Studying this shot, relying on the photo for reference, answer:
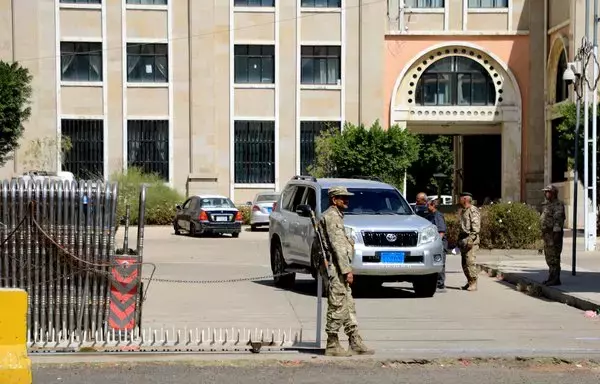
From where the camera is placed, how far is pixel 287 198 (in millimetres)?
19516

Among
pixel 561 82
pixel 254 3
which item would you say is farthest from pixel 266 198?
pixel 561 82

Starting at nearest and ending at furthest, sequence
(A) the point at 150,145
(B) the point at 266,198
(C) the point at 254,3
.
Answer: (B) the point at 266,198 → (A) the point at 150,145 → (C) the point at 254,3

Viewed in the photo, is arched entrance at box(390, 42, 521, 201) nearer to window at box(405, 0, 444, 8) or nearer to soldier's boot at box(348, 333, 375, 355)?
window at box(405, 0, 444, 8)

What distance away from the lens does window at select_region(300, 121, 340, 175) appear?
47.0 metres

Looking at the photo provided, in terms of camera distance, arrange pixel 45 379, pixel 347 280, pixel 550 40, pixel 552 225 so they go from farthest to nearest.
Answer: pixel 550 40, pixel 552 225, pixel 347 280, pixel 45 379

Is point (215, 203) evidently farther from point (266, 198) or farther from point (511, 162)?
point (511, 162)

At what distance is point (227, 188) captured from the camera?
154 ft

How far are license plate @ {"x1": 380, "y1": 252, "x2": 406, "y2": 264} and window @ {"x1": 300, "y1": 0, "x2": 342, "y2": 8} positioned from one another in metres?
32.4

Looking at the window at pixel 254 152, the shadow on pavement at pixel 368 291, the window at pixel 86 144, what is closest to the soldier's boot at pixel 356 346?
the shadow on pavement at pixel 368 291

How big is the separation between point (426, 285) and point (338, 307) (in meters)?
6.82

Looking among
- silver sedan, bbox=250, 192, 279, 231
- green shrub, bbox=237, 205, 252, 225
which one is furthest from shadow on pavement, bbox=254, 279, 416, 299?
green shrub, bbox=237, 205, 252, 225

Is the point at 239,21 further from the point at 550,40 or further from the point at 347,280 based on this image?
the point at 347,280

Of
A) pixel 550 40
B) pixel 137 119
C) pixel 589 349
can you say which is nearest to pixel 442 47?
pixel 550 40

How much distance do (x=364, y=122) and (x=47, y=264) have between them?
36745mm
